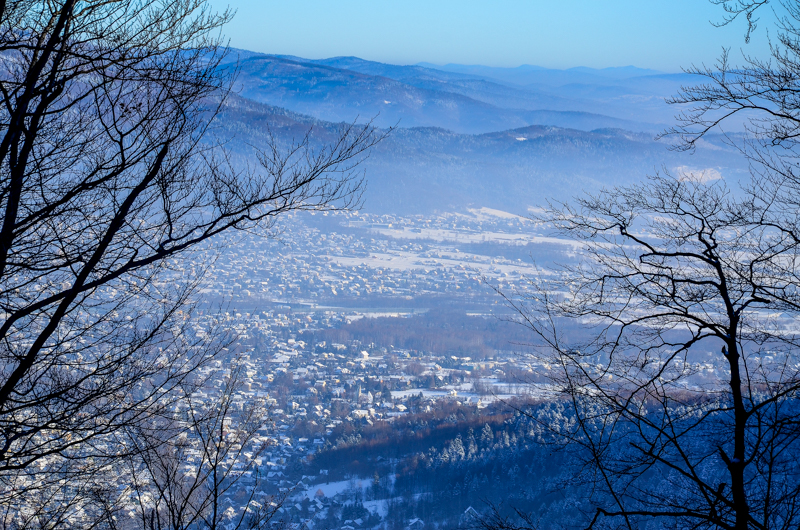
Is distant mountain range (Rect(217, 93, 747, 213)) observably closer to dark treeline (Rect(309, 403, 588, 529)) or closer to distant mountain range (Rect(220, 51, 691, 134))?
distant mountain range (Rect(220, 51, 691, 134))

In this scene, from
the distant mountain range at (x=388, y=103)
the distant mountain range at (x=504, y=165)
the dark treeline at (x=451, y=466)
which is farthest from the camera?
the distant mountain range at (x=388, y=103)

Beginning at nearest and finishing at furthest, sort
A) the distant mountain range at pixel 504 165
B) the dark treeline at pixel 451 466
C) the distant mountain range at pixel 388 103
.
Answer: the dark treeline at pixel 451 466 → the distant mountain range at pixel 504 165 → the distant mountain range at pixel 388 103

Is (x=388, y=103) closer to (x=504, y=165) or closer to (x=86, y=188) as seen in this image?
(x=504, y=165)

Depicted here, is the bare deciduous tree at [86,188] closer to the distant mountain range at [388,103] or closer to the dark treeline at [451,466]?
the dark treeline at [451,466]

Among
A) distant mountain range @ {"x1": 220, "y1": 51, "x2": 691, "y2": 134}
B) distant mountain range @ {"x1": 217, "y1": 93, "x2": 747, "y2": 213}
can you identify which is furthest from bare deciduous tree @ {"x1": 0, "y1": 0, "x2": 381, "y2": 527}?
distant mountain range @ {"x1": 220, "y1": 51, "x2": 691, "y2": 134}

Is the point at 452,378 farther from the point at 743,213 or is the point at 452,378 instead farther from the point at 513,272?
the point at 743,213

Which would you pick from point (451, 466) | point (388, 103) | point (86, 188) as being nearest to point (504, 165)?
point (388, 103)

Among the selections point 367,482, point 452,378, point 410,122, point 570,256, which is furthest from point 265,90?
point 367,482

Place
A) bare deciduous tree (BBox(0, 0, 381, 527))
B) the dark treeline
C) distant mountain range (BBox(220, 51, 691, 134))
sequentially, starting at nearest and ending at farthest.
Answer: bare deciduous tree (BBox(0, 0, 381, 527)) → the dark treeline → distant mountain range (BBox(220, 51, 691, 134))

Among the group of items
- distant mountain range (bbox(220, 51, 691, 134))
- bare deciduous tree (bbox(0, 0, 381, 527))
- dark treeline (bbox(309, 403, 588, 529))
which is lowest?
dark treeline (bbox(309, 403, 588, 529))

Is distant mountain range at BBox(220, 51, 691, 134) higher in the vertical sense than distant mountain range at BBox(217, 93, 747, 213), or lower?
higher

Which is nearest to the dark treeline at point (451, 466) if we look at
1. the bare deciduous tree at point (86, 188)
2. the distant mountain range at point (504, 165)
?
the bare deciduous tree at point (86, 188)
